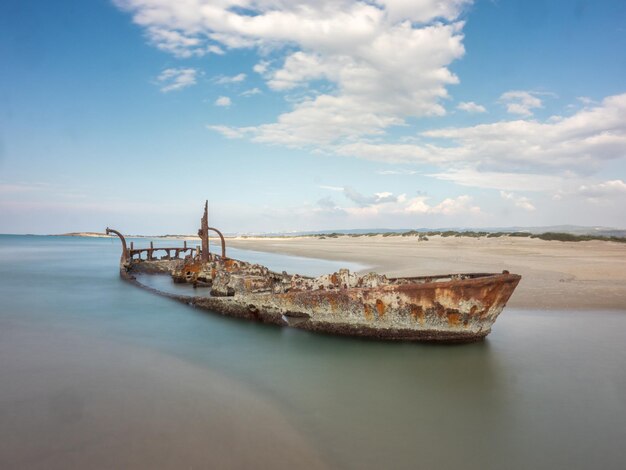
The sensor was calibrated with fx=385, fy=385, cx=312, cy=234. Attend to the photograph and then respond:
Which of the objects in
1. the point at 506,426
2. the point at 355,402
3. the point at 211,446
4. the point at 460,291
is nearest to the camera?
the point at 211,446

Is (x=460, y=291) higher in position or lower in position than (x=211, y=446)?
higher

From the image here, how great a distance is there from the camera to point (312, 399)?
5.14 meters

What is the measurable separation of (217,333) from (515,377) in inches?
238

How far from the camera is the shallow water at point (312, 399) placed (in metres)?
3.87

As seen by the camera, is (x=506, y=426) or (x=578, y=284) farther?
(x=578, y=284)

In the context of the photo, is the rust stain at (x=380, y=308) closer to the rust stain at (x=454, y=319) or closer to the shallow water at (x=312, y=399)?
the shallow water at (x=312, y=399)

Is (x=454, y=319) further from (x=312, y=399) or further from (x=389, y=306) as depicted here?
(x=312, y=399)

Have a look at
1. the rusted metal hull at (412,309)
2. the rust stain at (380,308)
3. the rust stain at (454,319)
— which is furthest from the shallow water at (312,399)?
the rust stain at (380,308)

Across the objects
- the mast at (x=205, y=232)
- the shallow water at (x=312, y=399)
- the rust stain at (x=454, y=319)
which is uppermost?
the mast at (x=205, y=232)

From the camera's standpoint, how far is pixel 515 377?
5871 millimetres

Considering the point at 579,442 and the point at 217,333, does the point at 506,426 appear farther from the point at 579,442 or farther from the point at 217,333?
the point at 217,333

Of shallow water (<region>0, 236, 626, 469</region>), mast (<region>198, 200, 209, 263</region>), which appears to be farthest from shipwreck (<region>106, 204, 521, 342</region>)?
mast (<region>198, 200, 209, 263</region>)

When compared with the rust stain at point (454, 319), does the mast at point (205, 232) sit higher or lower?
higher

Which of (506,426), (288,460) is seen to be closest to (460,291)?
(506,426)
